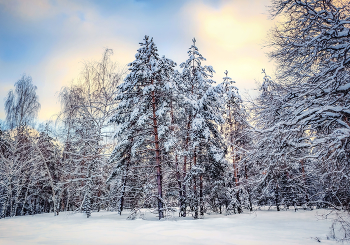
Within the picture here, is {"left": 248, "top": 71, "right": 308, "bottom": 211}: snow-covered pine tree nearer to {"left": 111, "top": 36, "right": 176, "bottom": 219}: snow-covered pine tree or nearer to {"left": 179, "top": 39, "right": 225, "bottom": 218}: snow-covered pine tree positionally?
{"left": 111, "top": 36, "right": 176, "bottom": 219}: snow-covered pine tree

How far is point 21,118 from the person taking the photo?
17984mm

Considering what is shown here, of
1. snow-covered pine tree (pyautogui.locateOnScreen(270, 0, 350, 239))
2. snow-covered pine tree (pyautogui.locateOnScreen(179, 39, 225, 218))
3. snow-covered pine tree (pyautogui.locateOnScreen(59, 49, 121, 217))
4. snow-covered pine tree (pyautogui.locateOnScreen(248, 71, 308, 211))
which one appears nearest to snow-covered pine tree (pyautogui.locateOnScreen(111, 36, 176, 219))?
A: snow-covered pine tree (pyautogui.locateOnScreen(59, 49, 121, 217))

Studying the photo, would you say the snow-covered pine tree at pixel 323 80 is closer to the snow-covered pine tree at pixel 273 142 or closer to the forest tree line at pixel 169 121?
the forest tree line at pixel 169 121

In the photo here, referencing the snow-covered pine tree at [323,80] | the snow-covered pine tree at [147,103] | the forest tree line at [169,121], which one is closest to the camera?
the snow-covered pine tree at [323,80]

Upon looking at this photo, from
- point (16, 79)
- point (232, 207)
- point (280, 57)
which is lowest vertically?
point (232, 207)

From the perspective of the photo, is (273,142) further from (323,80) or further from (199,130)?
(199,130)

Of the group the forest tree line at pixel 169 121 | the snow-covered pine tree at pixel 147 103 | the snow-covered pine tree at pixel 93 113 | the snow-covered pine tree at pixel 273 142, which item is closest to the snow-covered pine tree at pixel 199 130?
the forest tree line at pixel 169 121

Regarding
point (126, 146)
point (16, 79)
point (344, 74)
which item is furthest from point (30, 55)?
point (344, 74)

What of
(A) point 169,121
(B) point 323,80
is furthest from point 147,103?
(B) point 323,80

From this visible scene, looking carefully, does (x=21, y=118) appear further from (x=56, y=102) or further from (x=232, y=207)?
(x=232, y=207)

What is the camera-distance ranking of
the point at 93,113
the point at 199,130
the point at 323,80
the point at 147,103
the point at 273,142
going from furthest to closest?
1. the point at 199,130
2. the point at 93,113
3. the point at 147,103
4. the point at 273,142
5. the point at 323,80

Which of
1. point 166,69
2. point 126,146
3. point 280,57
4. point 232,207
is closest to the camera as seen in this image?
point 280,57

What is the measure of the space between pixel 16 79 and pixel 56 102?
885cm

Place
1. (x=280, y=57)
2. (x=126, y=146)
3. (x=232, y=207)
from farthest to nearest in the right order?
(x=232, y=207) < (x=126, y=146) < (x=280, y=57)
